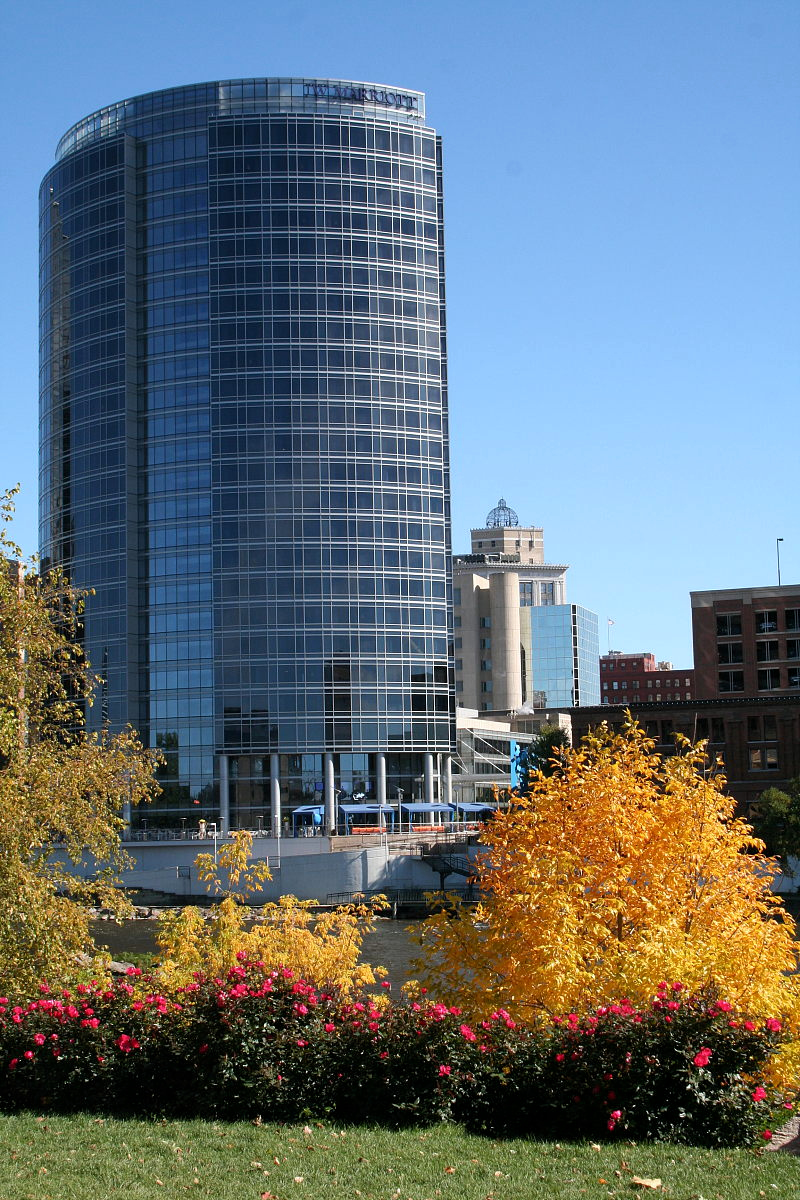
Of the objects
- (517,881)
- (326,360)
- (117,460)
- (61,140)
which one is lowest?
(517,881)

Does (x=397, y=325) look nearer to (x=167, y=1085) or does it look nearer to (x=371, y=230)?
(x=371, y=230)

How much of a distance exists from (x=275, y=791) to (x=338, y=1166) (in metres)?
94.0

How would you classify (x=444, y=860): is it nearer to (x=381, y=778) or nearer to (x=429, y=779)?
(x=381, y=778)

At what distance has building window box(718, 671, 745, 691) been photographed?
11812 centimetres

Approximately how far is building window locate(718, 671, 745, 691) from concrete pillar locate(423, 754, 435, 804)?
27274 millimetres

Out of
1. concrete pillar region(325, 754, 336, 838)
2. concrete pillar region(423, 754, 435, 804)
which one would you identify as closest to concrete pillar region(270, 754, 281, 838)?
concrete pillar region(325, 754, 336, 838)

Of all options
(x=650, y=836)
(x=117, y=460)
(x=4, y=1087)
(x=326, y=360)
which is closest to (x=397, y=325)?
(x=326, y=360)

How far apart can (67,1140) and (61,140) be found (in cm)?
12754

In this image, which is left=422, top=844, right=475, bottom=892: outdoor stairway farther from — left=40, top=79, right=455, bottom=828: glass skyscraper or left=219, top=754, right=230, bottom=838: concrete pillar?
left=219, top=754, right=230, bottom=838: concrete pillar

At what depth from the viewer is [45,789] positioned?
1067 inches

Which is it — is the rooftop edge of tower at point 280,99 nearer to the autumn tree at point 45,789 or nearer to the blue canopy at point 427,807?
the blue canopy at point 427,807

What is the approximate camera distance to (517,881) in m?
26.5

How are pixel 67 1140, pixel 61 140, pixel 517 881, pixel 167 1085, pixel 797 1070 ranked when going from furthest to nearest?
pixel 61 140, pixel 517 881, pixel 797 1070, pixel 167 1085, pixel 67 1140

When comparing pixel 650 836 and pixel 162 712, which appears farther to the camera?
pixel 162 712
